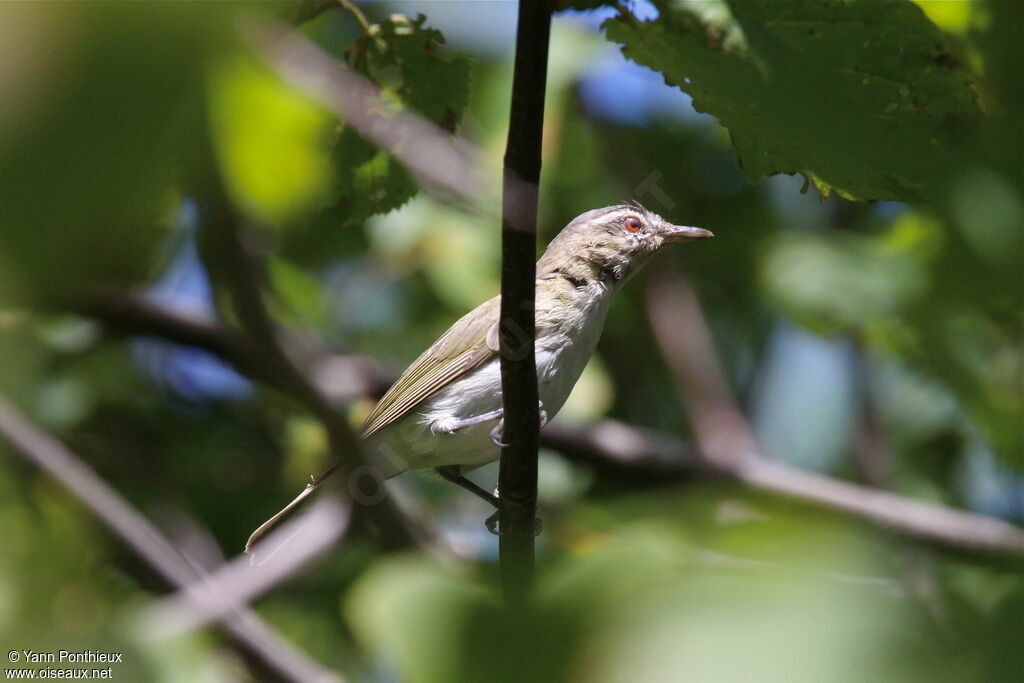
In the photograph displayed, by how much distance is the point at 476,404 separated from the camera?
4207 mm

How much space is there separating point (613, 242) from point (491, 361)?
846mm

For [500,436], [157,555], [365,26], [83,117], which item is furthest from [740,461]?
[83,117]

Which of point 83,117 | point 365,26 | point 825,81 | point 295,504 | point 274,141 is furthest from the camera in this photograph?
point 295,504

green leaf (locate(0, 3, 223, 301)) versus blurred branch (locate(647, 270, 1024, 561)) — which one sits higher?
blurred branch (locate(647, 270, 1024, 561))

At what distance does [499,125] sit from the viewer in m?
4.97

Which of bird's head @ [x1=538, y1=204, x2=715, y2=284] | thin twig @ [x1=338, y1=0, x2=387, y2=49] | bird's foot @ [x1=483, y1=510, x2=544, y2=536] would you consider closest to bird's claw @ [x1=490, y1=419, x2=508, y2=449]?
bird's foot @ [x1=483, y1=510, x2=544, y2=536]

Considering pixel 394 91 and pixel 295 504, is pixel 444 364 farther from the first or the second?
pixel 394 91

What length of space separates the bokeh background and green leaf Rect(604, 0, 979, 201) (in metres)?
0.05

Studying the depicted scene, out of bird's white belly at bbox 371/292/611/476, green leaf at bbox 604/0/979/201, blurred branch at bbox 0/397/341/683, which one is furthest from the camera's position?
bird's white belly at bbox 371/292/611/476

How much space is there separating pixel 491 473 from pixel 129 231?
212 inches

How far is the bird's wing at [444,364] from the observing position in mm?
4262

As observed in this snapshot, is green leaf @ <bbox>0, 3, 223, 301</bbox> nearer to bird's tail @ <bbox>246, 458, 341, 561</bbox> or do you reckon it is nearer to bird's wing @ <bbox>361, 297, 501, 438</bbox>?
bird's tail @ <bbox>246, 458, 341, 561</bbox>

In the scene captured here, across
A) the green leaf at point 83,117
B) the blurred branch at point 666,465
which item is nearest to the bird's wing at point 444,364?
the blurred branch at point 666,465

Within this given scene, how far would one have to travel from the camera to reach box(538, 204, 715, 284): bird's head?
4.48 meters
